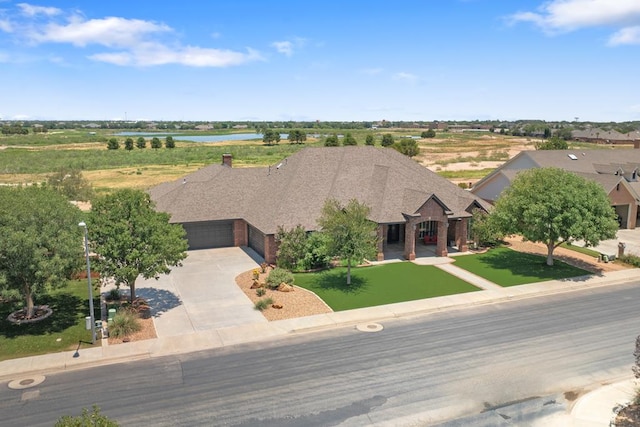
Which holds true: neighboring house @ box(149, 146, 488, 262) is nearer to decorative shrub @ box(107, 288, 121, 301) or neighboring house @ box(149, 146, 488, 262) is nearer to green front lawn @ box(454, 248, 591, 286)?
green front lawn @ box(454, 248, 591, 286)

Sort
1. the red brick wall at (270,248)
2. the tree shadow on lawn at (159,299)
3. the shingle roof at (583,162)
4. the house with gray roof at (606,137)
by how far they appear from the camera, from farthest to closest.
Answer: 1. the house with gray roof at (606,137)
2. the shingle roof at (583,162)
3. the red brick wall at (270,248)
4. the tree shadow on lawn at (159,299)

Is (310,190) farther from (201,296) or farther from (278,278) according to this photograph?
(201,296)

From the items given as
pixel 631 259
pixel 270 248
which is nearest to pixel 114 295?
pixel 270 248

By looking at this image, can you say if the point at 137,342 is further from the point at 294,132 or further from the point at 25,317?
the point at 294,132

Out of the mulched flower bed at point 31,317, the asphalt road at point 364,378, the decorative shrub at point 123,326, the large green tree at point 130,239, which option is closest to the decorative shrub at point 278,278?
the large green tree at point 130,239

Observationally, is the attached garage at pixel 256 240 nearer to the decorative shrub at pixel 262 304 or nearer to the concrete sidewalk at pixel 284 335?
the decorative shrub at pixel 262 304
